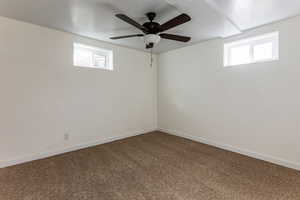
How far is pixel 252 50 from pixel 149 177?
2.90 meters

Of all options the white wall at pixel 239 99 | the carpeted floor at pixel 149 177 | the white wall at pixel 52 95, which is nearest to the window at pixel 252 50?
the white wall at pixel 239 99

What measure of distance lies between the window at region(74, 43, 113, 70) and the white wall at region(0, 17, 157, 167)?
145 millimetres

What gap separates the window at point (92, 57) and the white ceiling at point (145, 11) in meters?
0.50

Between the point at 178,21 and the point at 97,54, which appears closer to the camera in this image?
the point at 178,21

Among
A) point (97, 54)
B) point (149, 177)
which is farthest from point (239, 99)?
point (97, 54)

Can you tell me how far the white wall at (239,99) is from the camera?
2244 millimetres

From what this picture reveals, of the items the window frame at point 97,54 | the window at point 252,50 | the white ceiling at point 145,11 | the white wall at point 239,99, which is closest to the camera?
the white ceiling at point 145,11

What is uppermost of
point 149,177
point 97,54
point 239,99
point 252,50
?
point 97,54

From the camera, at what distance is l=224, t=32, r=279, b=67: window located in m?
2.49

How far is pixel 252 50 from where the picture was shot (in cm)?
274

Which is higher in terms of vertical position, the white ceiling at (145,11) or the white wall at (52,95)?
the white ceiling at (145,11)

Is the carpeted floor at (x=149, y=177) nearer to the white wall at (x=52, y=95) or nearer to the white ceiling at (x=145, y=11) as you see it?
the white wall at (x=52, y=95)

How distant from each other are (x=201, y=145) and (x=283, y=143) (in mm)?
1392

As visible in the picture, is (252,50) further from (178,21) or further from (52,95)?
(52,95)
